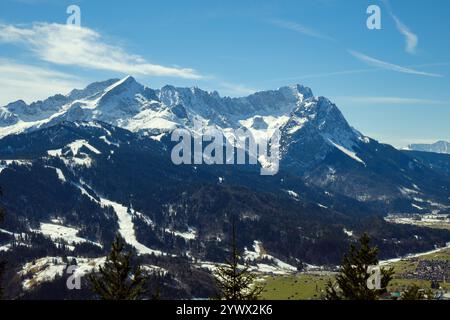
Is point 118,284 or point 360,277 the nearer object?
point 118,284

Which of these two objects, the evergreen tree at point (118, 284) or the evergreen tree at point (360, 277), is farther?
the evergreen tree at point (360, 277)

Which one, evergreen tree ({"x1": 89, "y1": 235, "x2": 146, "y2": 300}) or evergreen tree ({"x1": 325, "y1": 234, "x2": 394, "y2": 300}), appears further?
evergreen tree ({"x1": 325, "y1": 234, "x2": 394, "y2": 300})

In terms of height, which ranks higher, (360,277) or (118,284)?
(360,277)
